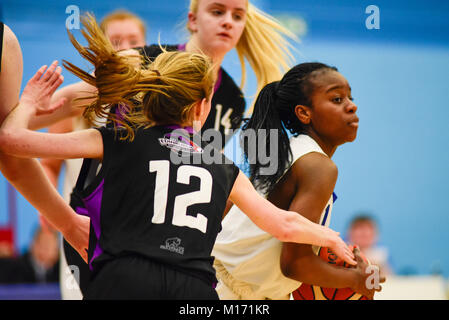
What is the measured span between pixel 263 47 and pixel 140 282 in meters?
2.30

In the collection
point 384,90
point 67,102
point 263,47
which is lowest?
point 67,102

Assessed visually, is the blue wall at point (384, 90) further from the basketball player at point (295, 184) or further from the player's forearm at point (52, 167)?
the basketball player at point (295, 184)

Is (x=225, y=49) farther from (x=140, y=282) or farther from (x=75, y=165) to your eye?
(x=140, y=282)

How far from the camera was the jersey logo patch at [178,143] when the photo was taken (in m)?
2.16

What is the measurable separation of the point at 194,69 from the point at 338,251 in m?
0.92

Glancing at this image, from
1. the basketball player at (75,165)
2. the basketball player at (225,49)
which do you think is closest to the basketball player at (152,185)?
the basketball player at (225,49)

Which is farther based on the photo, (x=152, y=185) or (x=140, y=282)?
(x=152, y=185)

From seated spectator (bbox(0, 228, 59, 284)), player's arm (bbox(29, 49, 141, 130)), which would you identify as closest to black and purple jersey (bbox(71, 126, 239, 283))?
player's arm (bbox(29, 49, 141, 130))

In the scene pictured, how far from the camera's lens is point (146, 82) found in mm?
2207

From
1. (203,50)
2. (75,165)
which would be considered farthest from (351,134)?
(75,165)

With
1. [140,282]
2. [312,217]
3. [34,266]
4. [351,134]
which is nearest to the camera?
[140,282]

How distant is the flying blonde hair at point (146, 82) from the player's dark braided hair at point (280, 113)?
0.69 metres

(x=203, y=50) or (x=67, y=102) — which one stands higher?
(x=203, y=50)
